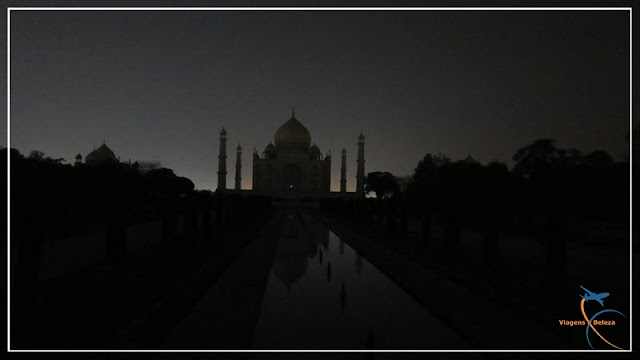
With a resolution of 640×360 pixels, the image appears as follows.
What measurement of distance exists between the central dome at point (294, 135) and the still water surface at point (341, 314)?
157 feet

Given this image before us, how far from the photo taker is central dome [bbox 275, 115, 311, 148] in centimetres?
5753

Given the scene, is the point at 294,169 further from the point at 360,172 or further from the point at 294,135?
the point at 360,172

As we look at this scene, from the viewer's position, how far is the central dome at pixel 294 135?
57.5 metres

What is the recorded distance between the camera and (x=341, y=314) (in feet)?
20.1

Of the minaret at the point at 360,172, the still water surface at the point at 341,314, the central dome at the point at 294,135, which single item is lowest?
the still water surface at the point at 341,314

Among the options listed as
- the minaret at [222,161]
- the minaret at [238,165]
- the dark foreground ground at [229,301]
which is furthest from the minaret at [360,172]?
the dark foreground ground at [229,301]

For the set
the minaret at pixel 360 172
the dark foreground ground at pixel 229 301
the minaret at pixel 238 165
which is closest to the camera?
the dark foreground ground at pixel 229 301

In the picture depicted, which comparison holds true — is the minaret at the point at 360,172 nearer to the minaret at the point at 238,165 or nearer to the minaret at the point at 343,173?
the minaret at the point at 343,173

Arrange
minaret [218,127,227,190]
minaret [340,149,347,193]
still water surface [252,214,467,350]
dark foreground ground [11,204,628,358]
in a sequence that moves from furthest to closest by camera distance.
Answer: minaret [340,149,347,193] < minaret [218,127,227,190] < still water surface [252,214,467,350] < dark foreground ground [11,204,628,358]

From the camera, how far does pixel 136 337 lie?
4723mm

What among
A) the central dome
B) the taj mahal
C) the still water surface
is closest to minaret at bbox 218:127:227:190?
the taj mahal

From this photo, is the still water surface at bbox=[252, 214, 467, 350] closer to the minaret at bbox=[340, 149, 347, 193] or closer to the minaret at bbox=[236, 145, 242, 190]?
the minaret at bbox=[340, 149, 347, 193]

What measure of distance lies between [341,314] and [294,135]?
52.0 m

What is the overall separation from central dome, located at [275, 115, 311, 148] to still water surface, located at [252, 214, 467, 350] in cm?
4789
